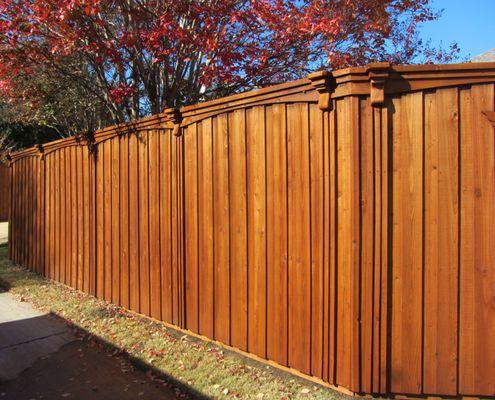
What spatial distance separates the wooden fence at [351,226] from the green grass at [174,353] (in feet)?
0.56

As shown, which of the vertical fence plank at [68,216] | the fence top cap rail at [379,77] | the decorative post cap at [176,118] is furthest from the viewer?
the vertical fence plank at [68,216]

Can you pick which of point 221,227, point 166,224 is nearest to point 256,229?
point 221,227

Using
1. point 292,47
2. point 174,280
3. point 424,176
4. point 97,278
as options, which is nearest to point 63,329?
point 97,278

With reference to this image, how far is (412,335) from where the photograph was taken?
3531 millimetres

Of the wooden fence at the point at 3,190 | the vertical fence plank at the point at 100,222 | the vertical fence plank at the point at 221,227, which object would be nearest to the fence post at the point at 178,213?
the vertical fence plank at the point at 221,227

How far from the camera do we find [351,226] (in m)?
3.61

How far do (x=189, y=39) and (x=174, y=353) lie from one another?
425cm

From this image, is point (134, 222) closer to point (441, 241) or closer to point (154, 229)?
point (154, 229)

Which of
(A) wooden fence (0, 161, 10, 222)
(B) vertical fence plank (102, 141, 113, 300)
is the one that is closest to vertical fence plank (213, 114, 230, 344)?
(B) vertical fence plank (102, 141, 113, 300)

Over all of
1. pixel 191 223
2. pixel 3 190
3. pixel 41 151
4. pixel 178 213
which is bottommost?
pixel 191 223

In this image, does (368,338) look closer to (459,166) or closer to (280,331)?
(280,331)

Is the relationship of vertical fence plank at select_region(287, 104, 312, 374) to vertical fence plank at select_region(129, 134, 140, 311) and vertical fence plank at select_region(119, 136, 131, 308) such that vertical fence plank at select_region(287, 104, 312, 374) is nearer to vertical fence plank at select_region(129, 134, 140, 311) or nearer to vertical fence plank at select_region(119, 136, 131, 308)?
vertical fence plank at select_region(129, 134, 140, 311)

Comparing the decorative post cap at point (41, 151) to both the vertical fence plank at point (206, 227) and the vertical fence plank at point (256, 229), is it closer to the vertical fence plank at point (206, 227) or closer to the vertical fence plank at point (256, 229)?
the vertical fence plank at point (206, 227)

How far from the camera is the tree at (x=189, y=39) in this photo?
6543 mm
